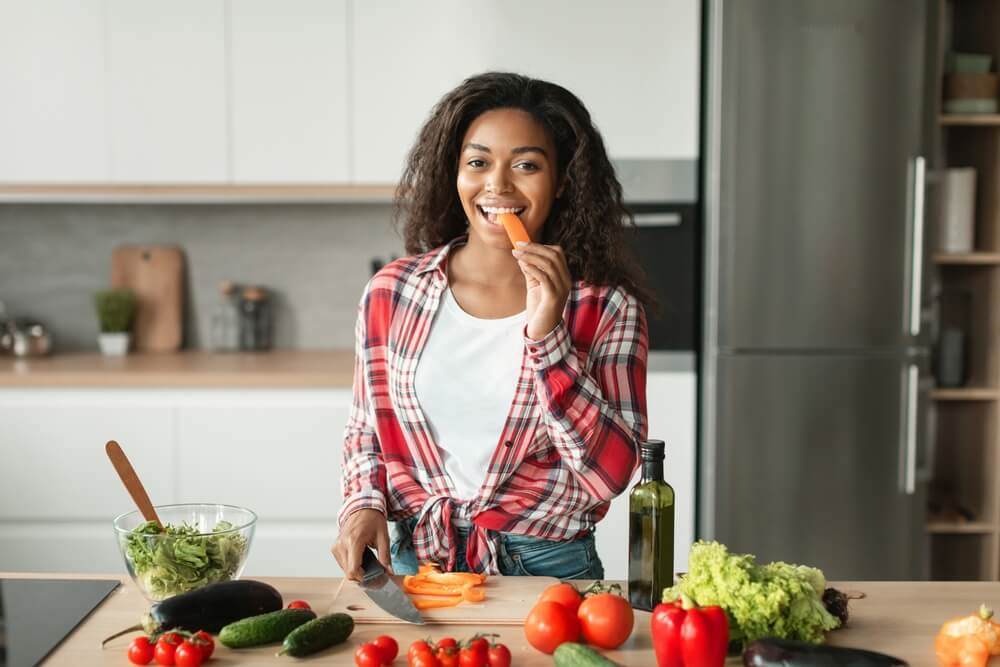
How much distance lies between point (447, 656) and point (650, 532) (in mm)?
327

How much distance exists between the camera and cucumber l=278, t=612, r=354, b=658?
112cm

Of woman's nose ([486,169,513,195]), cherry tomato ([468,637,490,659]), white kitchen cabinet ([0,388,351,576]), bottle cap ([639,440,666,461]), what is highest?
woman's nose ([486,169,513,195])

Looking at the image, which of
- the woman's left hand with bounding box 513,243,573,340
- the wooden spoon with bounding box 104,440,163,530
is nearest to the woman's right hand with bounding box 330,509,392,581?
the wooden spoon with bounding box 104,440,163,530

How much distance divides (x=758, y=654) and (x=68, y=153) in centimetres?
269

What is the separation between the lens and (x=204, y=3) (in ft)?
9.69

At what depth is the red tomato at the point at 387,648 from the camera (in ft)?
3.57

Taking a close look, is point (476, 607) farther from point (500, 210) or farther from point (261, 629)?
point (500, 210)

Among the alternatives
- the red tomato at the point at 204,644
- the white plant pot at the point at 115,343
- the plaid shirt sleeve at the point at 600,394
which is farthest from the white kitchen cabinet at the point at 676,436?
the red tomato at the point at 204,644

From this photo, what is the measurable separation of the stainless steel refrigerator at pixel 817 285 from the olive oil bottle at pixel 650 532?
1.60 meters

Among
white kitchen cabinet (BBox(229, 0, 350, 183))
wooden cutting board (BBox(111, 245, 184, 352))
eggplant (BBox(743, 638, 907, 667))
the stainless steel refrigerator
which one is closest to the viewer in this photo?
eggplant (BBox(743, 638, 907, 667))

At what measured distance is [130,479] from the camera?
4.16 feet

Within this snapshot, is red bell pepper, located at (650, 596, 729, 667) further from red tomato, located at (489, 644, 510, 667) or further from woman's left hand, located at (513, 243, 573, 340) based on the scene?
woman's left hand, located at (513, 243, 573, 340)

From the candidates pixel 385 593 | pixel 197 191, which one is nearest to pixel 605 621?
pixel 385 593

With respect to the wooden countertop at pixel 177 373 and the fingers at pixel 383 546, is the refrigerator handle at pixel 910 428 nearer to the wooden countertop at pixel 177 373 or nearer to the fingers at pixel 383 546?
the wooden countertop at pixel 177 373
